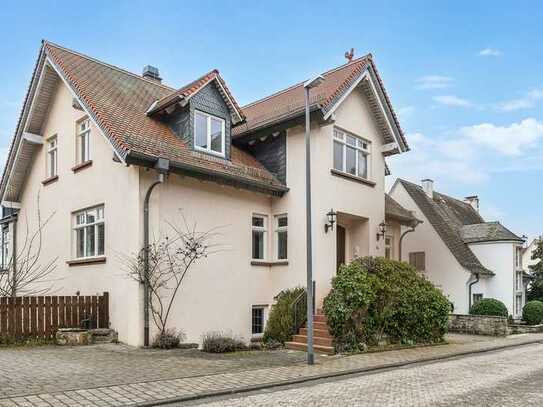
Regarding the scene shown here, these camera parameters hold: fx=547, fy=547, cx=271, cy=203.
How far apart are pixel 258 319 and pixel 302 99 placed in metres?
7.46

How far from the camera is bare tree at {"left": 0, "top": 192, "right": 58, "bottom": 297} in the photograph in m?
18.2

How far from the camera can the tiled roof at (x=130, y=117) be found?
571 inches

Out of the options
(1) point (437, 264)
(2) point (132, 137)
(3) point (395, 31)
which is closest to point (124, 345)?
(2) point (132, 137)

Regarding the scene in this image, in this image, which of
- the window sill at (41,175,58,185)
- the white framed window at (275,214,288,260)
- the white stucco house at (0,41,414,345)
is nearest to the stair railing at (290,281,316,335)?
the white stucco house at (0,41,414,345)

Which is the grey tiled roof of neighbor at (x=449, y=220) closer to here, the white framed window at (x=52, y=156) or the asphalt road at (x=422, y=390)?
the asphalt road at (x=422, y=390)

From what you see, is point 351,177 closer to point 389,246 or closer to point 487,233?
point 389,246

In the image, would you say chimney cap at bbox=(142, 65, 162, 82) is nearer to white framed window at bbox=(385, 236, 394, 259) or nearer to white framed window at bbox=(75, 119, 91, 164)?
white framed window at bbox=(75, 119, 91, 164)

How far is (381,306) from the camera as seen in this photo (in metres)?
15.6

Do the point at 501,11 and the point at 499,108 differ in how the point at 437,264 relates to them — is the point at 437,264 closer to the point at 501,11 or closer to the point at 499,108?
the point at 499,108

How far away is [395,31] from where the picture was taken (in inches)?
501

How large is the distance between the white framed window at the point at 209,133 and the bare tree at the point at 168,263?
8.93 ft

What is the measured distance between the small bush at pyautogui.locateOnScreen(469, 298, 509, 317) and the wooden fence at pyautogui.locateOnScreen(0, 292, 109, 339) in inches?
680

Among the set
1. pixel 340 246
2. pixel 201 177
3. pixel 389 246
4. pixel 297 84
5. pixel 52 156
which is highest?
pixel 297 84

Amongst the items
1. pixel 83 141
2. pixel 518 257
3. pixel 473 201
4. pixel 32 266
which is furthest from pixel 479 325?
pixel 473 201
